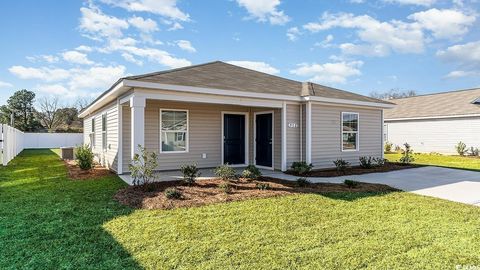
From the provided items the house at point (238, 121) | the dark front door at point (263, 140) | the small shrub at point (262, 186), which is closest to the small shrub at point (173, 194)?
the small shrub at point (262, 186)

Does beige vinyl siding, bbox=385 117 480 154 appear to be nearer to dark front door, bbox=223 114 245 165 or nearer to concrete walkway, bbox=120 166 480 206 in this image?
concrete walkway, bbox=120 166 480 206

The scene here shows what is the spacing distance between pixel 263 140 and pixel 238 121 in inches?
48.2

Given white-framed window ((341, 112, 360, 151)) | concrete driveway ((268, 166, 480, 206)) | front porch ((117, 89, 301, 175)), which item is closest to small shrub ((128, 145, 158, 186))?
front porch ((117, 89, 301, 175))

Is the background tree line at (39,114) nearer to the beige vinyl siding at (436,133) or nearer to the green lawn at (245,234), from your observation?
the beige vinyl siding at (436,133)

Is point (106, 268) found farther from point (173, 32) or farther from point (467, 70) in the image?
point (467, 70)

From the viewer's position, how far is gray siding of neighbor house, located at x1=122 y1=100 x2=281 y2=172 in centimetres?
952

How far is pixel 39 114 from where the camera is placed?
39094 mm

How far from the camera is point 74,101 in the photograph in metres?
44.5

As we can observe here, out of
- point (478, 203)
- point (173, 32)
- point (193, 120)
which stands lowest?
point (478, 203)

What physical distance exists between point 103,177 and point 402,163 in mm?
11606

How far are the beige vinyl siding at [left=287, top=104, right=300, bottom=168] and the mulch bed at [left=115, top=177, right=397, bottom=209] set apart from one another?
2.34m

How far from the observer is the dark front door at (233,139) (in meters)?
11.1

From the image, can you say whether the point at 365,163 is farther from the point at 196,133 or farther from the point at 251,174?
the point at 196,133

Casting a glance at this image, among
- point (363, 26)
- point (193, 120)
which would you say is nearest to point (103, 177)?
point (193, 120)
